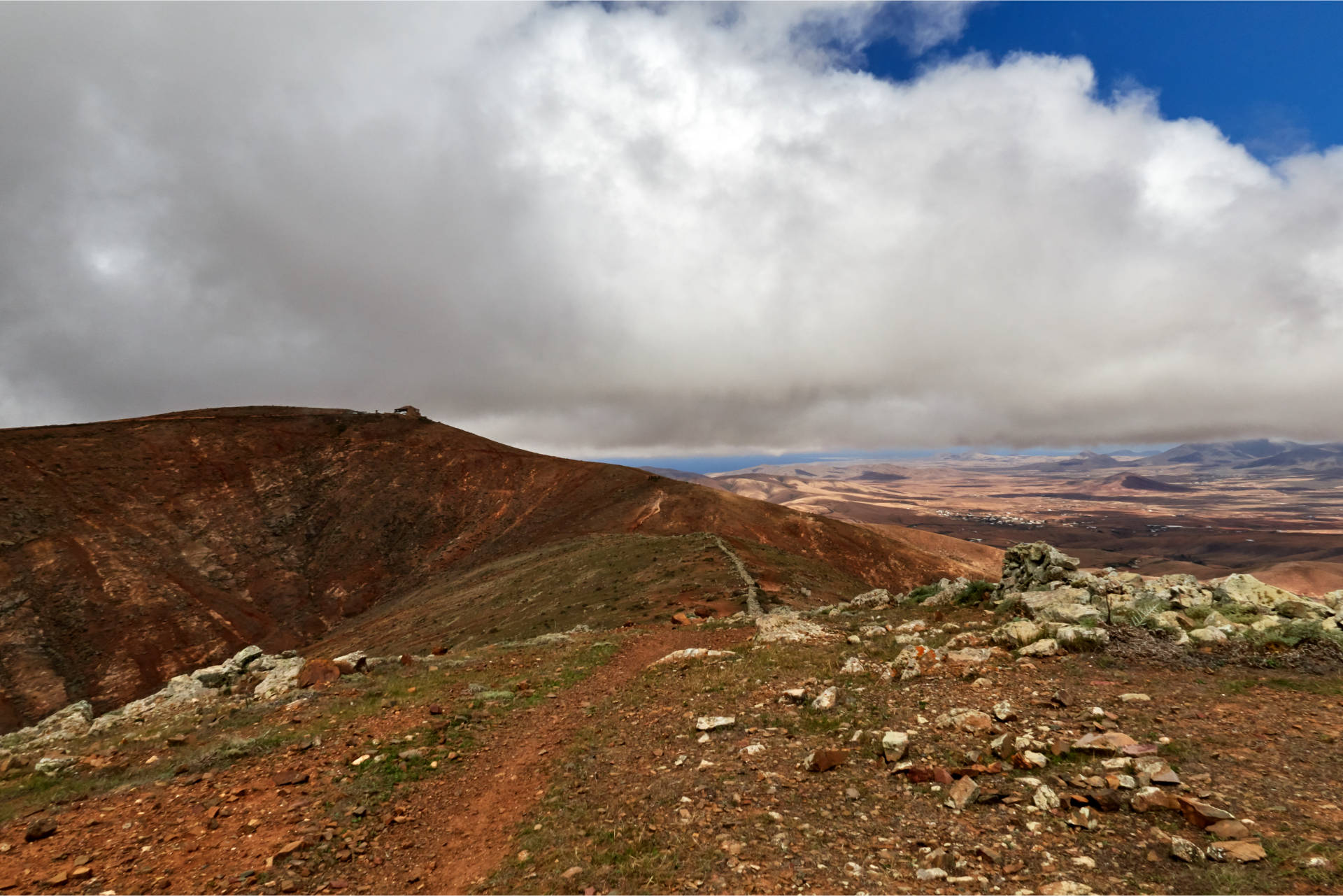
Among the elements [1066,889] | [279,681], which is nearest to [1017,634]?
[1066,889]

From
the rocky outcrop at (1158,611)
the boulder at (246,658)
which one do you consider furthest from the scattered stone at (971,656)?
the boulder at (246,658)

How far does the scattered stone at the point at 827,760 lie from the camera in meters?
10.9

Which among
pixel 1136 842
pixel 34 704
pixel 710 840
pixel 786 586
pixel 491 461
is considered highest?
pixel 491 461

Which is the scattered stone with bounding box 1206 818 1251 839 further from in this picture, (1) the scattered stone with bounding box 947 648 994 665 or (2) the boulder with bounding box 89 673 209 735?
(2) the boulder with bounding box 89 673 209 735

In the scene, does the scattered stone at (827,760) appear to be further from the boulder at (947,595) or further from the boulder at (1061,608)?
the boulder at (947,595)

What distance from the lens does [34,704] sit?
49.1m

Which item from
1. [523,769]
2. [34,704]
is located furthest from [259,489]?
[523,769]

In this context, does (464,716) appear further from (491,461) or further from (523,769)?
(491,461)

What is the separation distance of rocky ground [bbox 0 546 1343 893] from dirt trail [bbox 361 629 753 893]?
7 cm

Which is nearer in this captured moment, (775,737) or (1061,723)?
(1061,723)

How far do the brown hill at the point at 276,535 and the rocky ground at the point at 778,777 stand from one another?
20.5m

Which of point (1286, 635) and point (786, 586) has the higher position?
point (1286, 635)

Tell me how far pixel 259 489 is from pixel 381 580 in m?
32.7

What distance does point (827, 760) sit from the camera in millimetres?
10875
